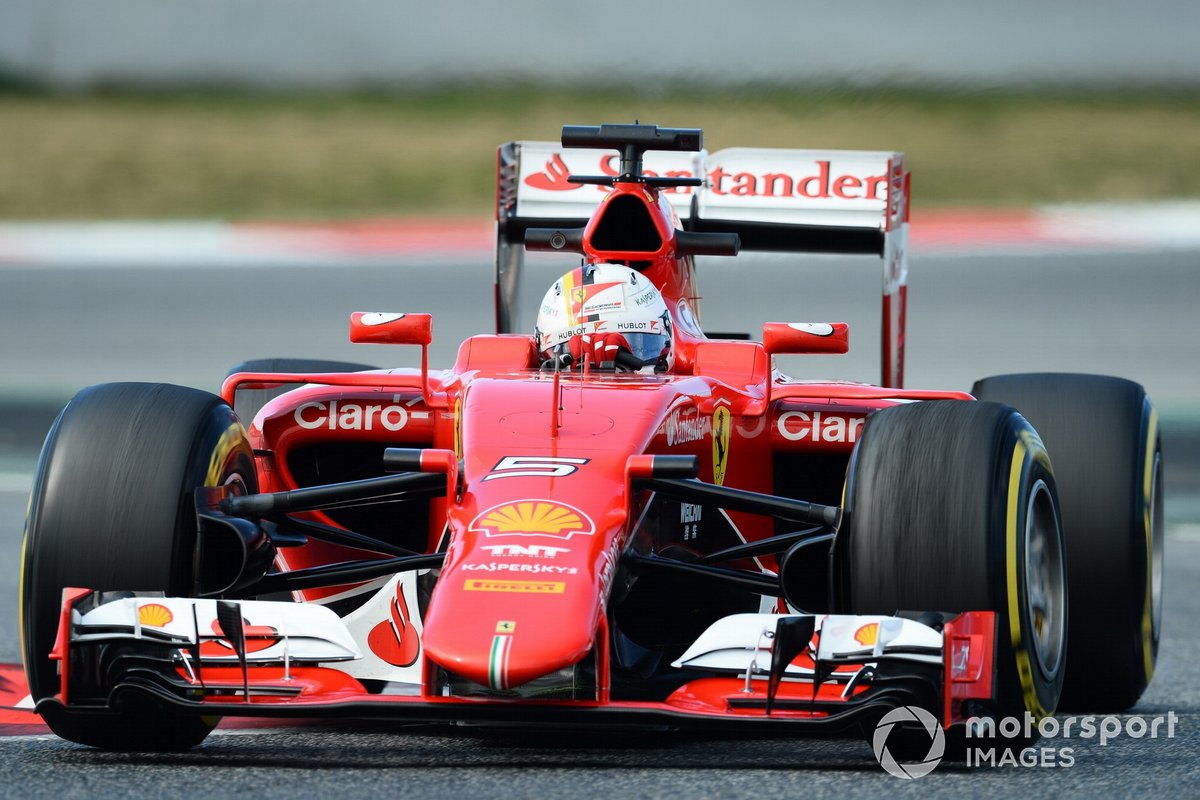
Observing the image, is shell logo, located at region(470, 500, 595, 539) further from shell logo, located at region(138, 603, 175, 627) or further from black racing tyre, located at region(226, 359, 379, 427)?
black racing tyre, located at region(226, 359, 379, 427)

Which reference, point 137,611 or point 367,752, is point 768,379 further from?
point 137,611

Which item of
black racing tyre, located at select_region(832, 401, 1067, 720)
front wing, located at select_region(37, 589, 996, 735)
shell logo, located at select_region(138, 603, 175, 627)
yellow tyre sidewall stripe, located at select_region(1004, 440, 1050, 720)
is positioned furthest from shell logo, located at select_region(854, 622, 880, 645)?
shell logo, located at select_region(138, 603, 175, 627)

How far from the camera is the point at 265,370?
26.0 ft

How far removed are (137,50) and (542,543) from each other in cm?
2088

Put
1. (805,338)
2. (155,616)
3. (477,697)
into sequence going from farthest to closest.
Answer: (805,338) < (155,616) < (477,697)

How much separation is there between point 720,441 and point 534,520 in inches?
50.3

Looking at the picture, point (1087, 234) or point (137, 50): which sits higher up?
point (137, 50)

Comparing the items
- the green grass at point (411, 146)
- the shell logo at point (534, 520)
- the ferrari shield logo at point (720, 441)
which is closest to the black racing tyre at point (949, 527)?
the shell logo at point (534, 520)

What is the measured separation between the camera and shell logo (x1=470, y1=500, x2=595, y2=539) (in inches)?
198

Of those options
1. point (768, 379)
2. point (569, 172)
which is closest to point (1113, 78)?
point (569, 172)

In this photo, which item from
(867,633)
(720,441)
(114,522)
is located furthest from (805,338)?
(114,522)

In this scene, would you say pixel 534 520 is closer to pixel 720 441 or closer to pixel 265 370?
pixel 720 441

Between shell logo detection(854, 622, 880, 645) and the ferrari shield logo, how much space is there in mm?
1386

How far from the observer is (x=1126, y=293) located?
17062mm
